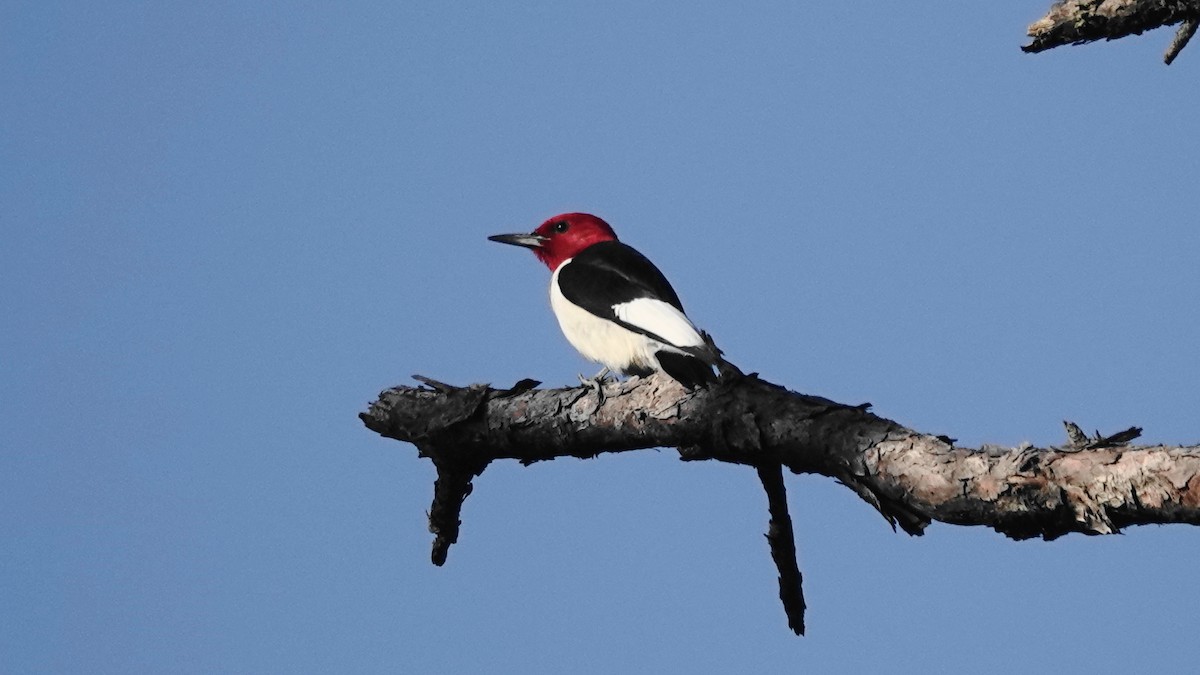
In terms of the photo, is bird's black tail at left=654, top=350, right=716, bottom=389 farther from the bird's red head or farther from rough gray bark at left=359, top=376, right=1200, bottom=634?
the bird's red head

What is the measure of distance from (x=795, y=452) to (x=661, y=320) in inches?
94.4

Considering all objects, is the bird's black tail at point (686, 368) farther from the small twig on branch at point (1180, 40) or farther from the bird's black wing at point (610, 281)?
the small twig on branch at point (1180, 40)

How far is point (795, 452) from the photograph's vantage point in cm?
331

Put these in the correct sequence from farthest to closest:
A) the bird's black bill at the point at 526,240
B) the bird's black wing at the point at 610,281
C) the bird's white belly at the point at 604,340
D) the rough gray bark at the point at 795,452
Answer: the bird's black bill at the point at 526,240, the bird's black wing at the point at 610,281, the bird's white belly at the point at 604,340, the rough gray bark at the point at 795,452

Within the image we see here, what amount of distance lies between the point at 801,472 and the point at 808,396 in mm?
198

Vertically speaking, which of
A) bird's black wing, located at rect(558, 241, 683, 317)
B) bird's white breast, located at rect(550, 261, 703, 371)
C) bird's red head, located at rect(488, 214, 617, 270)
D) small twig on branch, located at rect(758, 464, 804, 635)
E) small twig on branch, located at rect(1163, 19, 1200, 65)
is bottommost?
small twig on branch, located at rect(758, 464, 804, 635)

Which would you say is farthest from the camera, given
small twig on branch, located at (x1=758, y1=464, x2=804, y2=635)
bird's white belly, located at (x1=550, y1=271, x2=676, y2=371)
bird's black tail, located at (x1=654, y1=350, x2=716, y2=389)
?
bird's white belly, located at (x1=550, y1=271, x2=676, y2=371)

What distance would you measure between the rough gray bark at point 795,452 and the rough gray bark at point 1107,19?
3.93 ft

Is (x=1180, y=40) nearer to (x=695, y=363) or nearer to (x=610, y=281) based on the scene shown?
(x=695, y=363)

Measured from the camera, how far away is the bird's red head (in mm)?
7355

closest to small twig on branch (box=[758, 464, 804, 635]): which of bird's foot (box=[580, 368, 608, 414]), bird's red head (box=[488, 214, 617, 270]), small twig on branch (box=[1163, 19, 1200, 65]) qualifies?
bird's foot (box=[580, 368, 608, 414])

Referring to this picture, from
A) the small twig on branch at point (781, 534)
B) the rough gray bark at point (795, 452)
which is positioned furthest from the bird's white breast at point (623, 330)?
the small twig on branch at point (781, 534)

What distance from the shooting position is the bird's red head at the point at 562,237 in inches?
290

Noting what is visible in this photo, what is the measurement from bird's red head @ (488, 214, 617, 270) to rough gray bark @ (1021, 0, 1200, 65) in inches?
153
